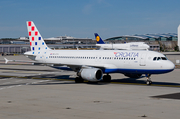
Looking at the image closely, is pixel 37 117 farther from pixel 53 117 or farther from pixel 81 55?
pixel 81 55

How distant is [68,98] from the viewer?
989 inches


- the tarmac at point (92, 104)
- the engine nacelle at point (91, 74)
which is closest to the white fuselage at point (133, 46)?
the engine nacelle at point (91, 74)

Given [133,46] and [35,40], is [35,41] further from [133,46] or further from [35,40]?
[133,46]

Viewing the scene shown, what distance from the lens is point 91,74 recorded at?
34219 millimetres

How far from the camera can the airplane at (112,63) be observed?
33688 millimetres

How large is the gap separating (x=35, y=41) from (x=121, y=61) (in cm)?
1613

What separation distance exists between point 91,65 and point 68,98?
1263cm

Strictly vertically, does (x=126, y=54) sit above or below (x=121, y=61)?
above

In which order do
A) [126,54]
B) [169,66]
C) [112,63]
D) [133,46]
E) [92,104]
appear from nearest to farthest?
[92,104] < [169,66] < [126,54] < [112,63] < [133,46]

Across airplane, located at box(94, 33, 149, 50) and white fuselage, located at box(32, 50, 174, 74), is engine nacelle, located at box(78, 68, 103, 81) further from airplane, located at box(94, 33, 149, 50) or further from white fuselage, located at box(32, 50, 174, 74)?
airplane, located at box(94, 33, 149, 50)

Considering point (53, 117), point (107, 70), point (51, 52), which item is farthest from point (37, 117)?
point (51, 52)

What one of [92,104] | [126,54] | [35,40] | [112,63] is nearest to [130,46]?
[35,40]

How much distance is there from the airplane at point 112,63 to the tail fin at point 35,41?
8.54ft

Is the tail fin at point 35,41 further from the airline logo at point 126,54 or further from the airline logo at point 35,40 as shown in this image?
the airline logo at point 126,54
